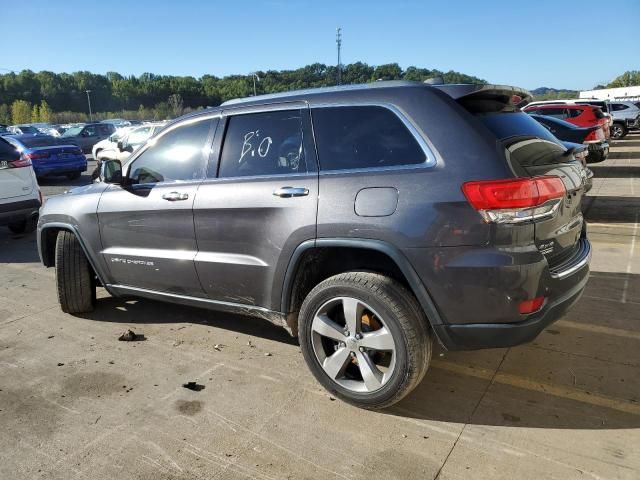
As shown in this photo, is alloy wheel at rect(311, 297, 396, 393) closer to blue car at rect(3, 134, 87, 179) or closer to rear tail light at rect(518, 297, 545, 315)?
rear tail light at rect(518, 297, 545, 315)

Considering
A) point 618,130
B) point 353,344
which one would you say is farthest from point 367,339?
point 618,130

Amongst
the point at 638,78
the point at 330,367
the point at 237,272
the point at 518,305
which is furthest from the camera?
the point at 638,78

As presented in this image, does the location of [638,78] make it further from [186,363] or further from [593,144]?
[186,363]

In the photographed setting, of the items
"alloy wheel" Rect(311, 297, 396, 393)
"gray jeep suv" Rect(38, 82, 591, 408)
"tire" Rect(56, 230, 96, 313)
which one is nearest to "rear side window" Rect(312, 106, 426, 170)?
"gray jeep suv" Rect(38, 82, 591, 408)

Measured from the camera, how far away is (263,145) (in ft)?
11.3

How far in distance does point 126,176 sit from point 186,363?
1.57 metres

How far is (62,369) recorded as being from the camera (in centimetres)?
370

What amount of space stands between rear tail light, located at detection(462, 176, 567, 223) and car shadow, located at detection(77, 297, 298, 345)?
2.01 metres

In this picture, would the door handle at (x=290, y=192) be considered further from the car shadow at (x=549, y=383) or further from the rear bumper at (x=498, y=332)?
the car shadow at (x=549, y=383)

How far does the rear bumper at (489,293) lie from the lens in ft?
8.36

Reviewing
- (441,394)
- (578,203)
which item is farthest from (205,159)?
(578,203)

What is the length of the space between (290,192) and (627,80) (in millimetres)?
140645

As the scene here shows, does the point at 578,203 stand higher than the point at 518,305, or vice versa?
the point at 578,203

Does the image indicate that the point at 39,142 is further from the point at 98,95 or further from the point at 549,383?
the point at 98,95
